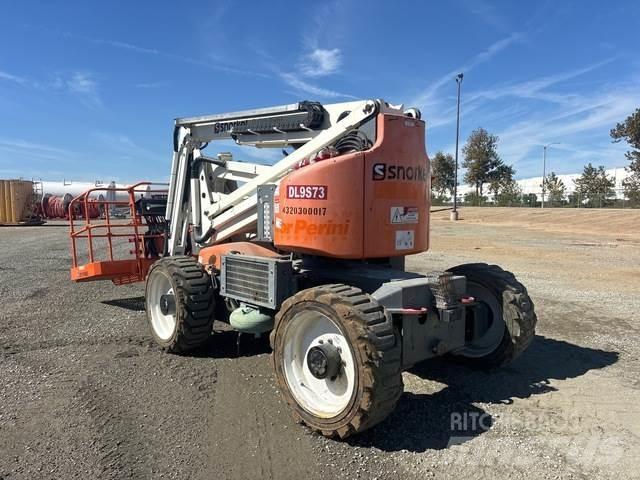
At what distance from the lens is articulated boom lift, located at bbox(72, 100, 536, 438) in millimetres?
4008

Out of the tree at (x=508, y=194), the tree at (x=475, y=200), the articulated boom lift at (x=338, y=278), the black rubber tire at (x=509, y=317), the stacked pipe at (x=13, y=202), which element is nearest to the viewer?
the articulated boom lift at (x=338, y=278)

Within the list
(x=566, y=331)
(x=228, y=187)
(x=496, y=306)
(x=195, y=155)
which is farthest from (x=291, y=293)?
(x=566, y=331)

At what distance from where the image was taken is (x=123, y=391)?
494 cm

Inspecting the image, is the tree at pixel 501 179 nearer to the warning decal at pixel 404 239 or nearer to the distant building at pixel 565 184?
the distant building at pixel 565 184

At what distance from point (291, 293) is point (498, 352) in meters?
2.19

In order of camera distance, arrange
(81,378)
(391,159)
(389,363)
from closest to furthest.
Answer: (389,363), (391,159), (81,378)

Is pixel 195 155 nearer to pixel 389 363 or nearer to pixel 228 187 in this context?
pixel 228 187

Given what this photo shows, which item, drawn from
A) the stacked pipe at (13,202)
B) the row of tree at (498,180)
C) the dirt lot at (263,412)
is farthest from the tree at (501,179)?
the dirt lot at (263,412)

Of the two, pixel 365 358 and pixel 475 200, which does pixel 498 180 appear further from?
pixel 365 358

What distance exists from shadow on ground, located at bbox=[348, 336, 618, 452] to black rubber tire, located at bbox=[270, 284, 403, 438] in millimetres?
256

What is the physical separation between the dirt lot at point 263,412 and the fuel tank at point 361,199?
1.46 metres

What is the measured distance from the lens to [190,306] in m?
5.85

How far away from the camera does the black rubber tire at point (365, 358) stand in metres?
3.70

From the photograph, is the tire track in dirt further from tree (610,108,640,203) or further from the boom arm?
tree (610,108,640,203)
